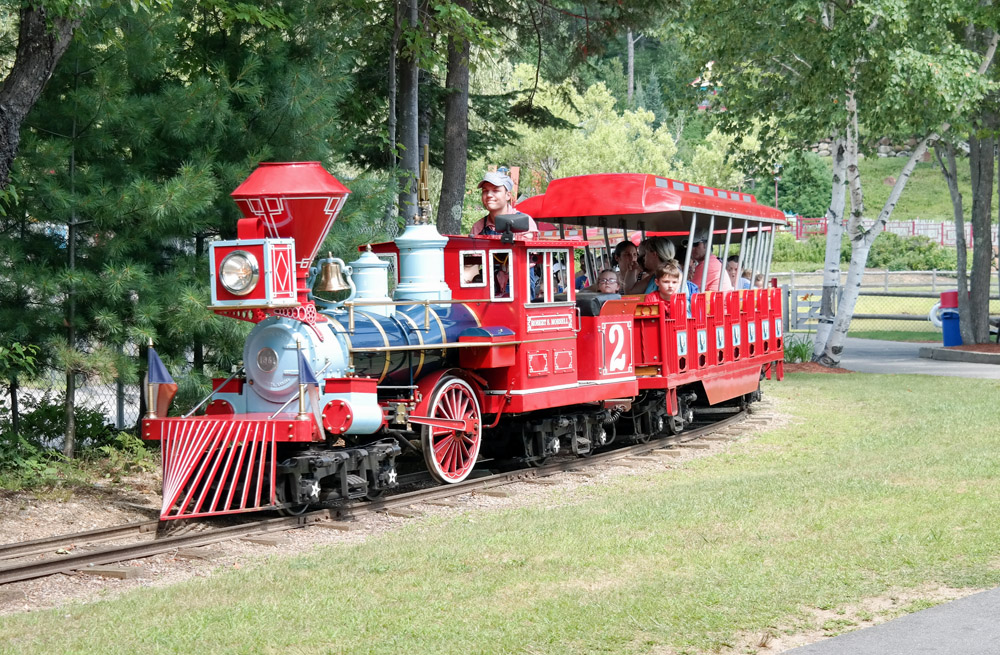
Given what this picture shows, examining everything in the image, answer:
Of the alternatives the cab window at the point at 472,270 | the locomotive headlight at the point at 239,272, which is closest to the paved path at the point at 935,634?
the locomotive headlight at the point at 239,272

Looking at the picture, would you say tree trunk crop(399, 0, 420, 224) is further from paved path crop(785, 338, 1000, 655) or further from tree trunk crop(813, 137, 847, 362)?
paved path crop(785, 338, 1000, 655)

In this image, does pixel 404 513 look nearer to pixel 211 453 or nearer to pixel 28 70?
pixel 211 453

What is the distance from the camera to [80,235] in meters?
11.4

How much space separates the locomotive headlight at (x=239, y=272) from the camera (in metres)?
8.88

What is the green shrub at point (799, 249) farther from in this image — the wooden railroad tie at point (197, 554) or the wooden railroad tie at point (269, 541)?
the wooden railroad tie at point (197, 554)

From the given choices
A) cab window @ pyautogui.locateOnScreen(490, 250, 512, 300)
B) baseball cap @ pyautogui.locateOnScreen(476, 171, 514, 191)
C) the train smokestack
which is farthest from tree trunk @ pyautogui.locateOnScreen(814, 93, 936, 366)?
the train smokestack

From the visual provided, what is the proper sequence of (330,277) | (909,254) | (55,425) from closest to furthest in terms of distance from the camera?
(330,277), (55,425), (909,254)

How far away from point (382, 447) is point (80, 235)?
12.7 feet

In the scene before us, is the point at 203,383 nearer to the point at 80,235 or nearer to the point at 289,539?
the point at 80,235

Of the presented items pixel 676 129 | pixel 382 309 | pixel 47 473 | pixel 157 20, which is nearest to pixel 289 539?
pixel 382 309

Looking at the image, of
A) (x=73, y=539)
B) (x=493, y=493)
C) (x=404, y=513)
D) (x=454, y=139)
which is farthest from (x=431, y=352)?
(x=454, y=139)

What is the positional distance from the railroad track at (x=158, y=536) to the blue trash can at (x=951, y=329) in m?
17.3

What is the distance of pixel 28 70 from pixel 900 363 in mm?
18669

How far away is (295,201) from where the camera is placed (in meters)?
9.06
